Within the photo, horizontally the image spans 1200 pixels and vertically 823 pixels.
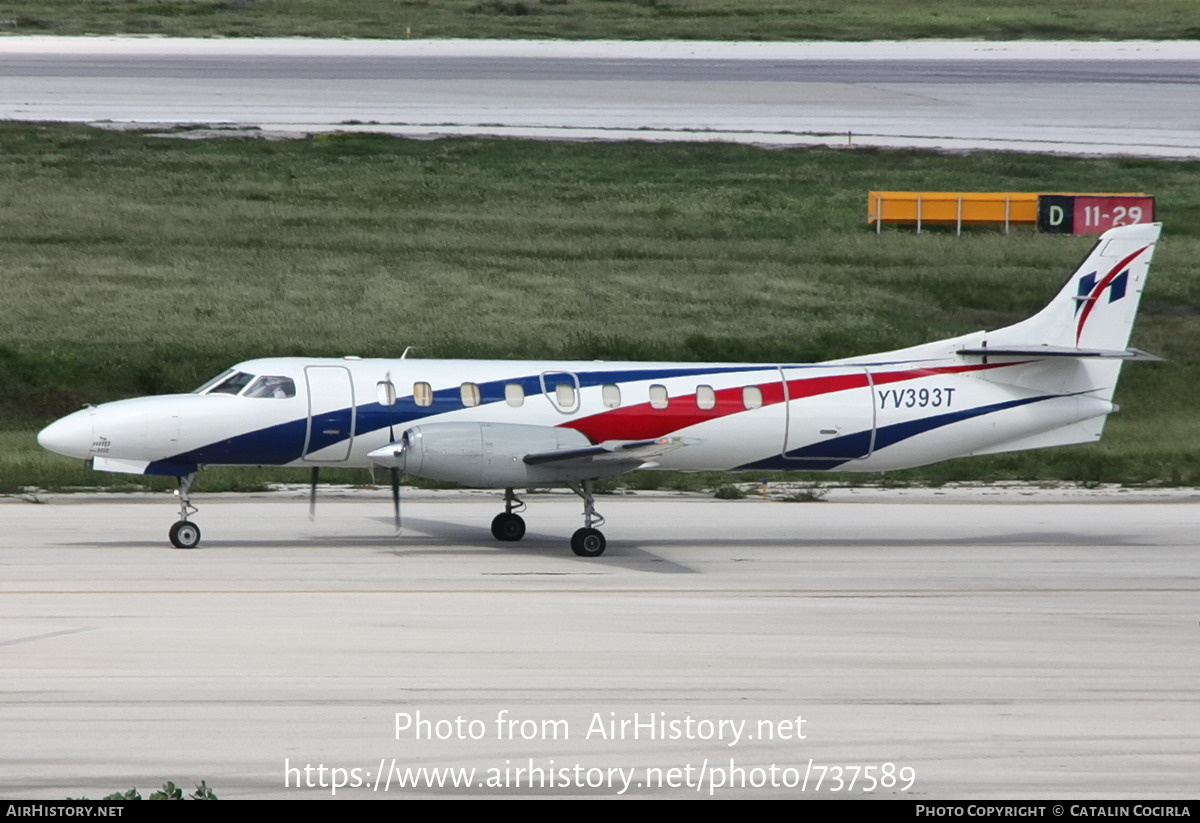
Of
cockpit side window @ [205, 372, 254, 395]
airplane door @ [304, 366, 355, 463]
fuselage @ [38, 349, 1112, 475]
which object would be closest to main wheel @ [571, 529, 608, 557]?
fuselage @ [38, 349, 1112, 475]

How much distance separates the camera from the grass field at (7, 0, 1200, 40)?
3216 inches

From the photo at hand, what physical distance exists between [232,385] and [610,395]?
17.9 feet

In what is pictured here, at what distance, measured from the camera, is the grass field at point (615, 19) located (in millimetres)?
81688

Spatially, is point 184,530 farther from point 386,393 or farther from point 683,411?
point 683,411

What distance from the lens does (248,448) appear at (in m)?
22.0

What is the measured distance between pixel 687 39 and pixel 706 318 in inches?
1589

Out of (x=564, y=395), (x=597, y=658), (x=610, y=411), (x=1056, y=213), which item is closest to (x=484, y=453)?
(x=564, y=395)

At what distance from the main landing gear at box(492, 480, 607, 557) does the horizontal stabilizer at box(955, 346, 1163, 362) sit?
21.0 feet

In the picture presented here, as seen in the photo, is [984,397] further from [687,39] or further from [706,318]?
[687,39]

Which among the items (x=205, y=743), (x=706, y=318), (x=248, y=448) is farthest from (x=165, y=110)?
(x=205, y=743)

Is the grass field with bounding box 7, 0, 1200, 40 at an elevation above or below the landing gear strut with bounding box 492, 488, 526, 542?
above

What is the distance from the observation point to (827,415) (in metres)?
23.5

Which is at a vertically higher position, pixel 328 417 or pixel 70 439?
pixel 328 417

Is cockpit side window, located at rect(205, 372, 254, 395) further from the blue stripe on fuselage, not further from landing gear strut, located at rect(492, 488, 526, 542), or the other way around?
landing gear strut, located at rect(492, 488, 526, 542)
